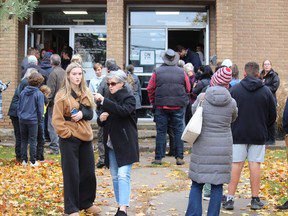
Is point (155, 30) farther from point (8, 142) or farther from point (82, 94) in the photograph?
point (82, 94)

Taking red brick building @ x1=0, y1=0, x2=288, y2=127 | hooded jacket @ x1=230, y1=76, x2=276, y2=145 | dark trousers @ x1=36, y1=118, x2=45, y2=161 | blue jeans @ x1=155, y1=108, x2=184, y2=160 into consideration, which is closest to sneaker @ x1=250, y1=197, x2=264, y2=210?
hooded jacket @ x1=230, y1=76, x2=276, y2=145

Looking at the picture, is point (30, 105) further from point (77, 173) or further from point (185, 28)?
point (185, 28)

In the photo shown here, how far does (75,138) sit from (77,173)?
45cm

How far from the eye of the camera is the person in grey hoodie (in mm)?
11805

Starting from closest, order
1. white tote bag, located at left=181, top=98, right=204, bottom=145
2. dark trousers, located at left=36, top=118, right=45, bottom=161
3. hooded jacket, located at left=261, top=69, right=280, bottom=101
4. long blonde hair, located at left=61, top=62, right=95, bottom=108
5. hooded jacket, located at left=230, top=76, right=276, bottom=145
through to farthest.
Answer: white tote bag, located at left=181, top=98, right=204, bottom=145
long blonde hair, located at left=61, top=62, right=95, bottom=108
hooded jacket, located at left=230, top=76, right=276, bottom=145
dark trousers, located at left=36, top=118, right=45, bottom=161
hooded jacket, located at left=261, top=69, right=280, bottom=101

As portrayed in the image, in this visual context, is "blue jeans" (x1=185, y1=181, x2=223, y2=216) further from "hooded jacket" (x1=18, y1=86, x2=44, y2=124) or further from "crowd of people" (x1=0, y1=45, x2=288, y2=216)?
"hooded jacket" (x1=18, y1=86, x2=44, y2=124)

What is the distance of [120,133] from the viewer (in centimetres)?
784

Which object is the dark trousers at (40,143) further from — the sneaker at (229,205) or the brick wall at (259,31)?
→ the brick wall at (259,31)

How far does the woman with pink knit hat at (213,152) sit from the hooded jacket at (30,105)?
16.8 ft

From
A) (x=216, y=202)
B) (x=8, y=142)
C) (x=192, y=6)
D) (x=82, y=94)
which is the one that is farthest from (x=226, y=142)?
(x=192, y=6)

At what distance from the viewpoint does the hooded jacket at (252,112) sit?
8.46m

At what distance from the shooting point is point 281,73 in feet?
56.8

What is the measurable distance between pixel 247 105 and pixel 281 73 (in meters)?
9.18

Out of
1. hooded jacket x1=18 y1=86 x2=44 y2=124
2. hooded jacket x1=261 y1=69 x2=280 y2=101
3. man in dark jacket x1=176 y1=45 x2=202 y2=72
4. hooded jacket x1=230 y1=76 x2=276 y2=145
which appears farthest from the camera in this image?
man in dark jacket x1=176 y1=45 x2=202 y2=72
